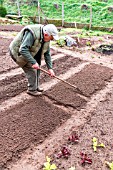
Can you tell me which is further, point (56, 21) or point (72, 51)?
point (56, 21)

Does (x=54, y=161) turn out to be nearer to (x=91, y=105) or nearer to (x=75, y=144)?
(x=75, y=144)

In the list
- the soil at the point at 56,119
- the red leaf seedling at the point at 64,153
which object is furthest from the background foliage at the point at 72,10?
the red leaf seedling at the point at 64,153

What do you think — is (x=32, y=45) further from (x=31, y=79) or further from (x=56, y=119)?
(x=56, y=119)

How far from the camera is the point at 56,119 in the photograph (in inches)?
186

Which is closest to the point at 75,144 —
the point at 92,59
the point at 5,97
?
the point at 5,97

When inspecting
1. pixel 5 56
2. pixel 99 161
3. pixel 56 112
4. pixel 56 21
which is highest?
pixel 56 21

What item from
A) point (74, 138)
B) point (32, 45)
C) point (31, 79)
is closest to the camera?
point (74, 138)

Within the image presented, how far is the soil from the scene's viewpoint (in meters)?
3.73

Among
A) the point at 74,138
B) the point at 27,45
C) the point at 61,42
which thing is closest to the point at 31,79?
the point at 27,45

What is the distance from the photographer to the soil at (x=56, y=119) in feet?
12.3

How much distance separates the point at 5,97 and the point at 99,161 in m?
2.73

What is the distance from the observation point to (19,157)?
12.1 ft

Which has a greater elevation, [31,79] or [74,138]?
[31,79]

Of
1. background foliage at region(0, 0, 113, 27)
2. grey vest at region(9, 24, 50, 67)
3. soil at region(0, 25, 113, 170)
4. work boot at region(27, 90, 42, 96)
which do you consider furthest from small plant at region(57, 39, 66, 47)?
background foliage at region(0, 0, 113, 27)
